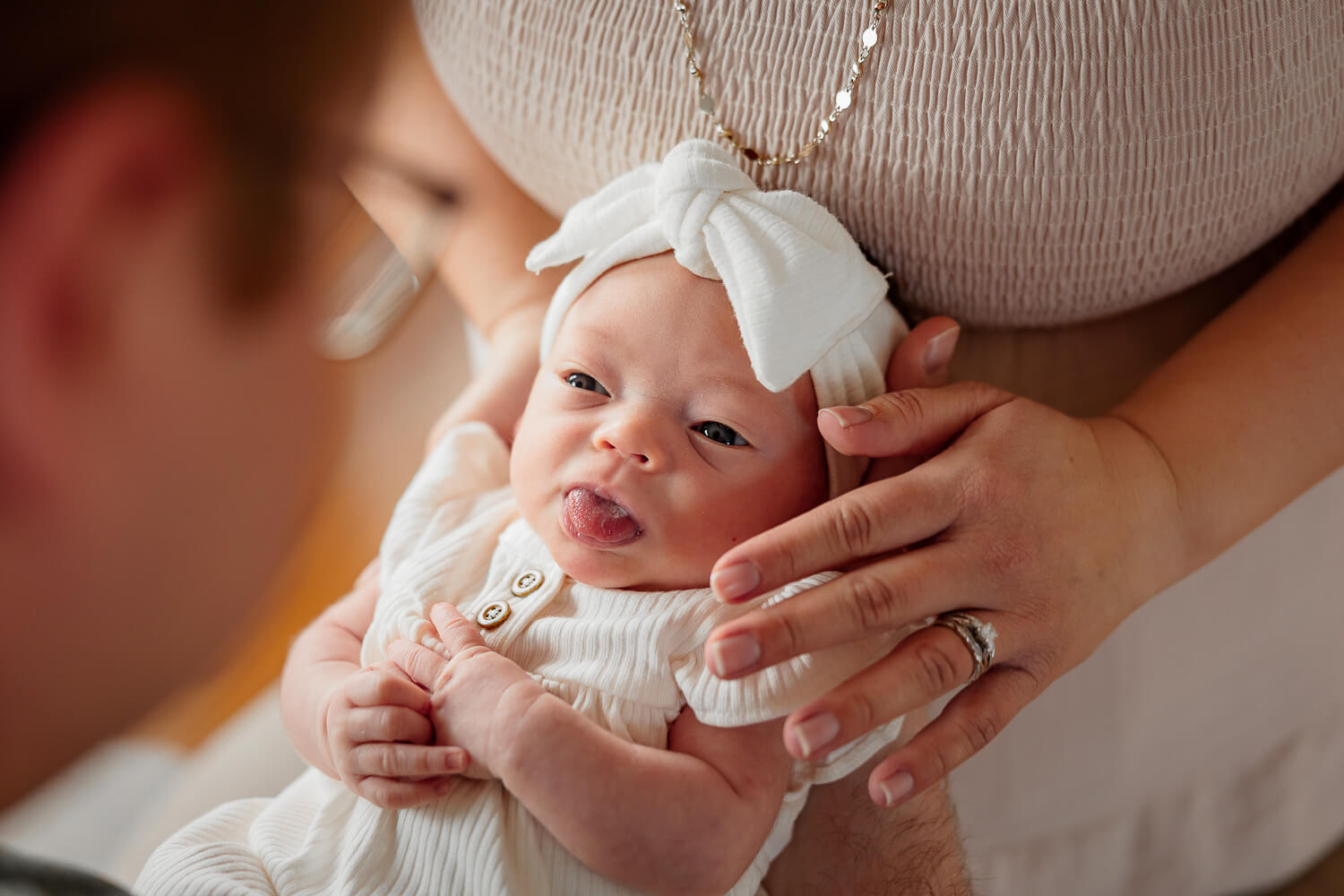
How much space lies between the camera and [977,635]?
682 millimetres

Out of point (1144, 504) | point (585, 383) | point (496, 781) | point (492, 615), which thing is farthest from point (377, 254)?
point (1144, 504)

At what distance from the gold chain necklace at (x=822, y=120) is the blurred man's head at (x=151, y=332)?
0.46 m

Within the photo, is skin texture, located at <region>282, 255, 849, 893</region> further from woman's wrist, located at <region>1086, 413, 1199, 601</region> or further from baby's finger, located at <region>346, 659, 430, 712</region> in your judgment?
woman's wrist, located at <region>1086, 413, 1199, 601</region>

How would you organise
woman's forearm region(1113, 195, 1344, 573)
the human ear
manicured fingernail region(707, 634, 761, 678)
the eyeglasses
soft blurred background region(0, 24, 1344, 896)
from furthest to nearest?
woman's forearm region(1113, 195, 1344, 573) → soft blurred background region(0, 24, 1344, 896) → manicured fingernail region(707, 634, 761, 678) → the eyeglasses → the human ear

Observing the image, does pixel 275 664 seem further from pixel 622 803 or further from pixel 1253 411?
pixel 1253 411

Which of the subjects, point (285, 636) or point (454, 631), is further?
point (285, 636)

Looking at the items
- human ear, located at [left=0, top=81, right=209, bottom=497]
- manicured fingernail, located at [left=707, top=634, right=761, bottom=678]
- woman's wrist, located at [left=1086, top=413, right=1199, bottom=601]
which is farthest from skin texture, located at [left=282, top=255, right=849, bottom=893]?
human ear, located at [left=0, top=81, right=209, bottom=497]

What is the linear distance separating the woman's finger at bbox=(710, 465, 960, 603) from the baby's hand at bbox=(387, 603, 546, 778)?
0.16 m

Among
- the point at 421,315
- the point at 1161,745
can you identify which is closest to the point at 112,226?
the point at 421,315

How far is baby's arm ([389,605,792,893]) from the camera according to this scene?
0.62 metres

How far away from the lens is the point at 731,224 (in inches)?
27.7

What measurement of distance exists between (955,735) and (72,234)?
0.62 m

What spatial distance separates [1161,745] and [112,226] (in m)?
1.16

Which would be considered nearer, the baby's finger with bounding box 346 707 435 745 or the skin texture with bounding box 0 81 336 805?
the skin texture with bounding box 0 81 336 805
